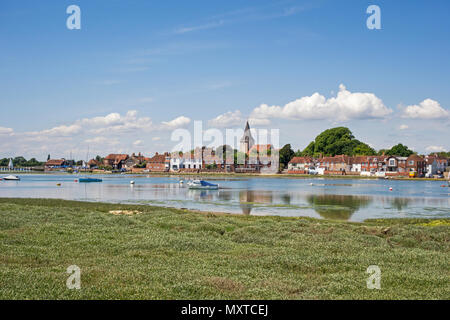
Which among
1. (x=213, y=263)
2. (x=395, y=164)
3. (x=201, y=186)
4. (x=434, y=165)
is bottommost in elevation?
(x=201, y=186)

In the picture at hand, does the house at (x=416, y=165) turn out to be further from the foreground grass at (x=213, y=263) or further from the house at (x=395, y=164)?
the foreground grass at (x=213, y=263)

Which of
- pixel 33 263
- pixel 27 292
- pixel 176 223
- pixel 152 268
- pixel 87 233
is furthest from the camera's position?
pixel 176 223

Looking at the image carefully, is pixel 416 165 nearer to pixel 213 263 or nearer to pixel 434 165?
A: pixel 434 165

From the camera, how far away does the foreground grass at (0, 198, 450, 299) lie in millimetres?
12109

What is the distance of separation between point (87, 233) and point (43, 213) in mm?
12623

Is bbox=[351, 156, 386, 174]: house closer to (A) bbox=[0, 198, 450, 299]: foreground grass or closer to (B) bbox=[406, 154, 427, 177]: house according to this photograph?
(B) bbox=[406, 154, 427, 177]: house

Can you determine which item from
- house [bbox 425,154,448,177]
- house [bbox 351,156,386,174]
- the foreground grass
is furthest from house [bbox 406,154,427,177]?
the foreground grass

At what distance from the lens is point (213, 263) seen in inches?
642

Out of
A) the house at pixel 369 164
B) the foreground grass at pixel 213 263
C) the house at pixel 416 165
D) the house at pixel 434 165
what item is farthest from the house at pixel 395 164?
the foreground grass at pixel 213 263

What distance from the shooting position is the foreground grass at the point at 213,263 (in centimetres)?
1211

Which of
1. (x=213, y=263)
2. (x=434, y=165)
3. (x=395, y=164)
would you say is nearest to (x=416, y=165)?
(x=395, y=164)
